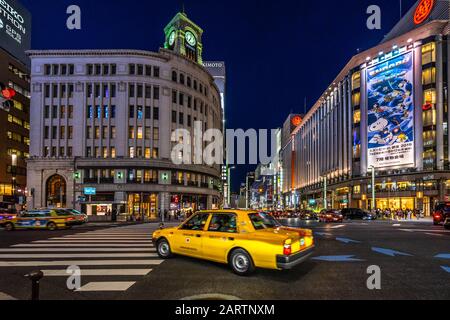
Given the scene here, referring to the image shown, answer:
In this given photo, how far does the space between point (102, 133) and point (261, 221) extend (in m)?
45.5

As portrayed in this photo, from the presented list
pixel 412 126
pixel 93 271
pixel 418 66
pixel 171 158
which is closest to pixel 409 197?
pixel 412 126

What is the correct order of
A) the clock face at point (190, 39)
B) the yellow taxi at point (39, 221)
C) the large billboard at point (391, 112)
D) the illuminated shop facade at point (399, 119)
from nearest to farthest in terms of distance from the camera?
the yellow taxi at point (39, 221) → the illuminated shop facade at point (399, 119) → the large billboard at point (391, 112) → the clock face at point (190, 39)

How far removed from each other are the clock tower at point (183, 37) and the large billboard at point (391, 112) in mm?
40379

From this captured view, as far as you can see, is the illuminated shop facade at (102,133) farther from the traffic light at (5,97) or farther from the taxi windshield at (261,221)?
the taxi windshield at (261,221)

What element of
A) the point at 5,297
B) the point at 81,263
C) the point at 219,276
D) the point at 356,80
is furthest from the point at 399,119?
the point at 5,297

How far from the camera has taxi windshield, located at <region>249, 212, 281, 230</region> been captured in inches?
334

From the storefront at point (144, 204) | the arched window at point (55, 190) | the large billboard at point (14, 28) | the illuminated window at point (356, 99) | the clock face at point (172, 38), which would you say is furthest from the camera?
the clock face at point (172, 38)

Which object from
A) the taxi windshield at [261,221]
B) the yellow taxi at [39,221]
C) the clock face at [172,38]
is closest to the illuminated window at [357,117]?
the clock face at [172,38]

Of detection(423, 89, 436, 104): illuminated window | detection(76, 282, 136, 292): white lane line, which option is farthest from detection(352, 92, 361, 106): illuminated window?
detection(76, 282, 136, 292): white lane line

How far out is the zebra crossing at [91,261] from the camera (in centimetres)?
757

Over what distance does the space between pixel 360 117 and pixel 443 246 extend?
5577cm

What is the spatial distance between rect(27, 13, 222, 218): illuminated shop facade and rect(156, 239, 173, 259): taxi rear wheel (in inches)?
1503
